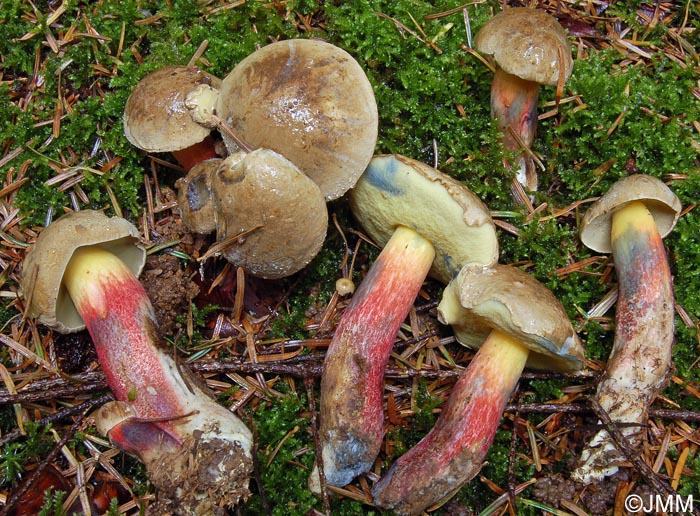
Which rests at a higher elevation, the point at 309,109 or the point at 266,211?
the point at 309,109

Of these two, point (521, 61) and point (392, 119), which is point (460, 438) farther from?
point (521, 61)

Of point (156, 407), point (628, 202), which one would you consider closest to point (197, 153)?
point (156, 407)

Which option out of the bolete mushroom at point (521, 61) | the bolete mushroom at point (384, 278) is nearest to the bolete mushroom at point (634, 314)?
the bolete mushroom at point (521, 61)

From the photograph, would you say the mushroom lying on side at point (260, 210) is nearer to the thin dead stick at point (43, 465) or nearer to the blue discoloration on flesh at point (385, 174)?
the blue discoloration on flesh at point (385, 174)

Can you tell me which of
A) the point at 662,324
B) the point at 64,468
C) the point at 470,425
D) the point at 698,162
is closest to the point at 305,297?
the point at 470,425

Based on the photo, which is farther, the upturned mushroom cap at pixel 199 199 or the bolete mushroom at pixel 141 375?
the upturned mushroom cap at pixel 199 199

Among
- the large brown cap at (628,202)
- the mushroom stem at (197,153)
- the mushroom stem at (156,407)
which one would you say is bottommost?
Answer: the mushroom stem at (156,407)
